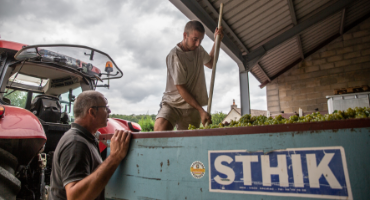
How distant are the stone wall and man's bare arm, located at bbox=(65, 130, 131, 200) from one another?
29.4 ft

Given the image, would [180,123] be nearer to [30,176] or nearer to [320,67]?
[30,176]

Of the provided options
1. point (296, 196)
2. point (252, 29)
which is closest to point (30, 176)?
point (296, 196)

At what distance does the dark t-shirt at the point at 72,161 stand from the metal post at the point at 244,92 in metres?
5.61

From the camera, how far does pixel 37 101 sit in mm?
2990

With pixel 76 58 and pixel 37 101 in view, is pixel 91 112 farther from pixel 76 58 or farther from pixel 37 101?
pixel 37 101

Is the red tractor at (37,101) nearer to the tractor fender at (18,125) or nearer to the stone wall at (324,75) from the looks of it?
the tractor fender at (18,125)

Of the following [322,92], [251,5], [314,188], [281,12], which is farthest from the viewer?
[322,92]

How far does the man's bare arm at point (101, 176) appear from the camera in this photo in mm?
1243

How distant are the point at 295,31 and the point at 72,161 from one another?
6.39 meters

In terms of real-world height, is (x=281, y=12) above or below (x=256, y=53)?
above

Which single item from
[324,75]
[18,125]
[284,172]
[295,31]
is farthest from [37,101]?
[324,75]

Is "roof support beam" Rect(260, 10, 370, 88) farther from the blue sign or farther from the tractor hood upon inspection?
the blue sign

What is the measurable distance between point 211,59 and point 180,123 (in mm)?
883

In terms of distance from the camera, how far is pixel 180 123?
2365 mm
